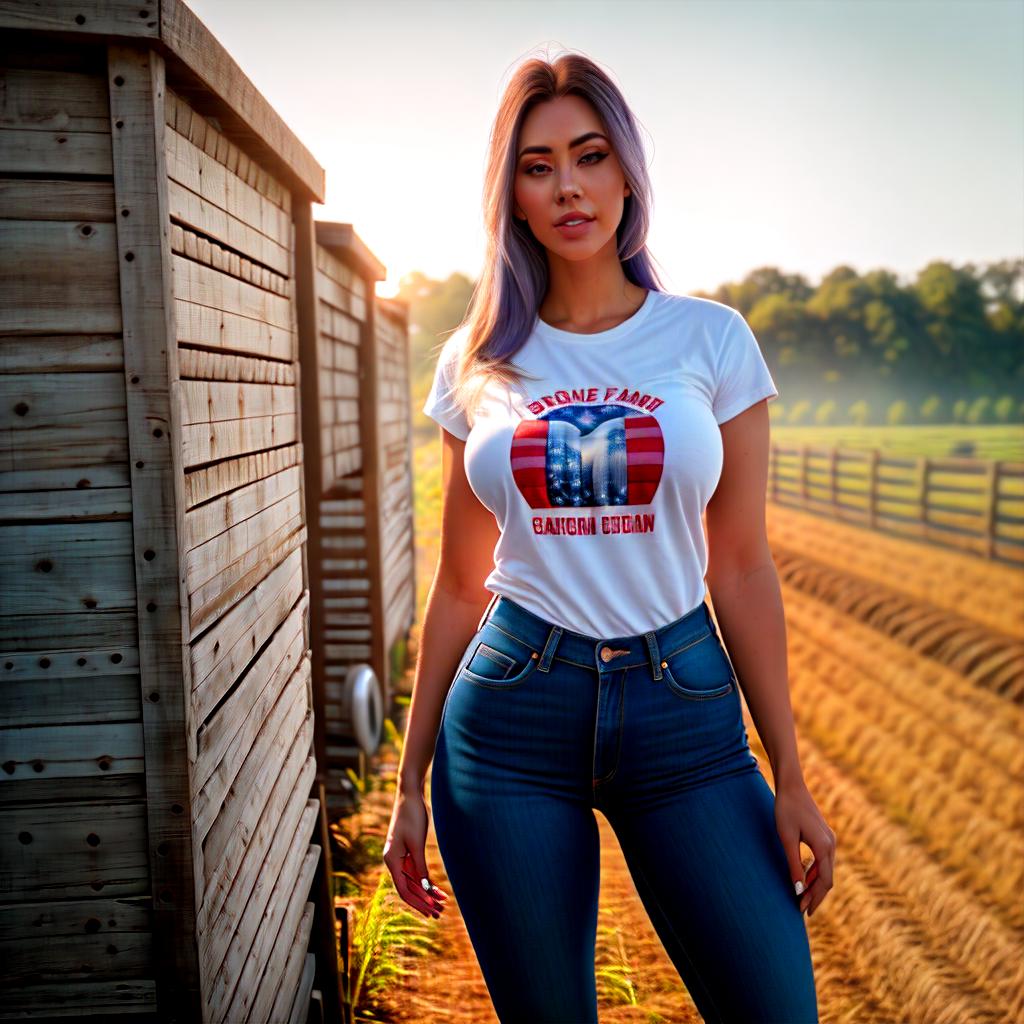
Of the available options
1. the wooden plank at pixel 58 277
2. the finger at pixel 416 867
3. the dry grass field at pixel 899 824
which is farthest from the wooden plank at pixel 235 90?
the dry grass field at pixel 899 824

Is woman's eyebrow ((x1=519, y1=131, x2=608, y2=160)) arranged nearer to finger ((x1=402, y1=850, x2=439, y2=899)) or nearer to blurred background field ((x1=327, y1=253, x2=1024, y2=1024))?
blurred background field ((x1=327, y1=253, x2=1024, y2=1024))

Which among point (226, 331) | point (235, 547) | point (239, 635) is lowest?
point (239, 635)

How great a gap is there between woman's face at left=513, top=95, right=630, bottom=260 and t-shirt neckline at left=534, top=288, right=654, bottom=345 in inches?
6.1

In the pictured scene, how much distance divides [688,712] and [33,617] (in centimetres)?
120

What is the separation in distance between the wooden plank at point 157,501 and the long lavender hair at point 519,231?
581 mm

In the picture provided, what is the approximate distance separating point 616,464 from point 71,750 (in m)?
1.14

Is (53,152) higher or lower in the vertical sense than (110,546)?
higher

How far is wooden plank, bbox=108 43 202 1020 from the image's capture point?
182 centimetres

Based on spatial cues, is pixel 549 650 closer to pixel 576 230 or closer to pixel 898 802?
pixel 576 230

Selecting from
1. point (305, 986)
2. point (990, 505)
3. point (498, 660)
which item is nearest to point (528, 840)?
point (498, 660)

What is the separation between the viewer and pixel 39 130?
1795mm

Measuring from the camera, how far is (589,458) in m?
1.84

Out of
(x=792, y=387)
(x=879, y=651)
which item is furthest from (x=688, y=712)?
(x=792, y=387)

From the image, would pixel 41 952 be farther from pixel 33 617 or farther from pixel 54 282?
pixel 54 282
